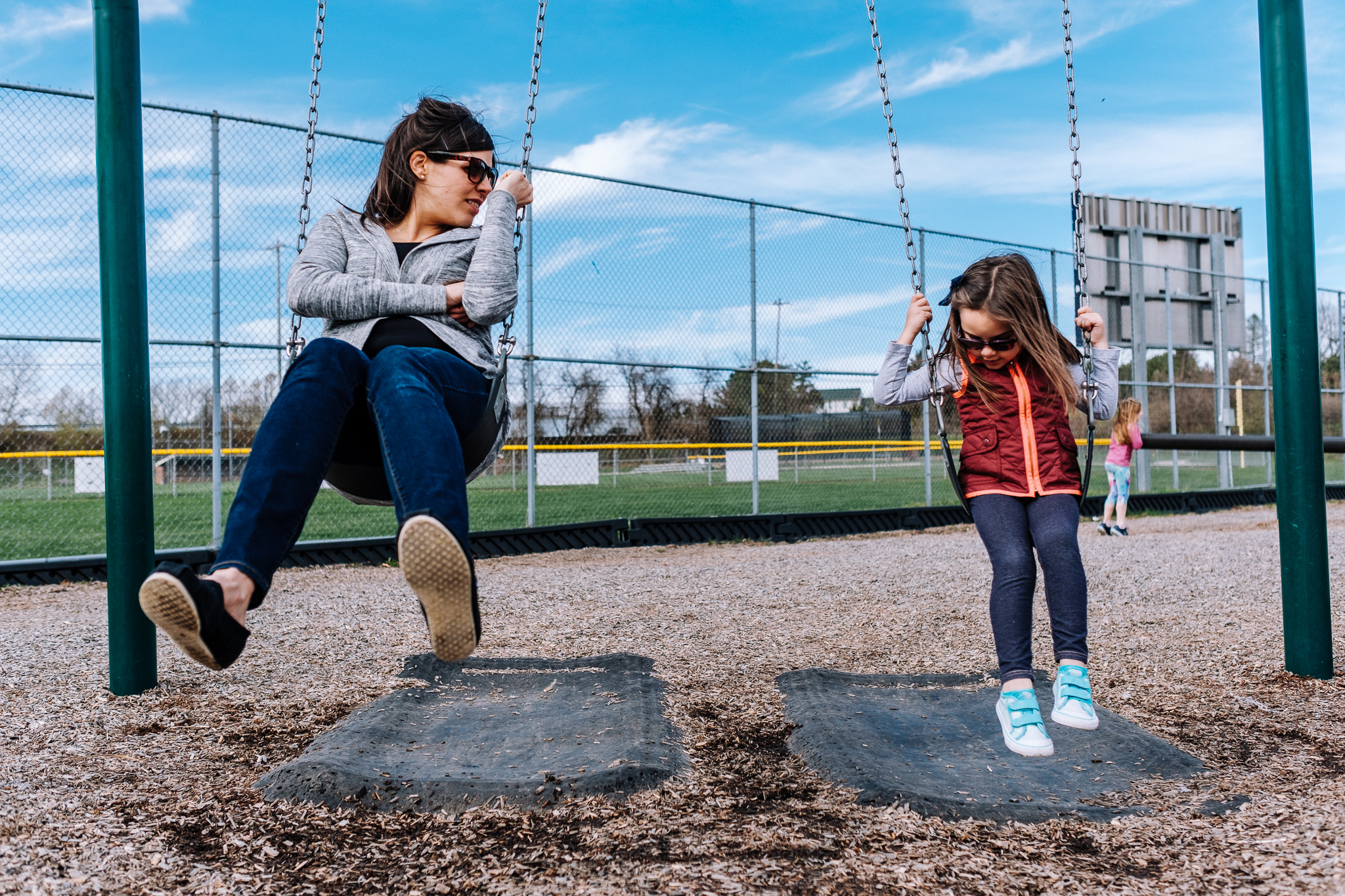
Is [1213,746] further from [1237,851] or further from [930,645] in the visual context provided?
[930,645]

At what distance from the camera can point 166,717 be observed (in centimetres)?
276

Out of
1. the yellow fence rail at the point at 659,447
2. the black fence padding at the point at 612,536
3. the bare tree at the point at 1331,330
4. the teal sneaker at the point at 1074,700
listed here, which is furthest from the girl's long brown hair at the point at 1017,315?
the bare tree at the point at 1331,330

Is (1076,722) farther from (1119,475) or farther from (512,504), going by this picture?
(512,504)

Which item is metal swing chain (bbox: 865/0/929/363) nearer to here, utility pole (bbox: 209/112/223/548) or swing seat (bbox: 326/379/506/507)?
swing seat (bbox: 326/379/506/507)

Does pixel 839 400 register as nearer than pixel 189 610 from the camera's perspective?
No

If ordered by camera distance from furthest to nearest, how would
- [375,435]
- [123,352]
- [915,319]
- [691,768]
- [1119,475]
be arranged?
[1119,475], [123,352], [915,319], [691,768], [375,435]

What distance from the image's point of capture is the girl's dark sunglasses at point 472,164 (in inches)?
92.5

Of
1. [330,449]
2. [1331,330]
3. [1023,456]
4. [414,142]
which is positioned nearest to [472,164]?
[414,142]

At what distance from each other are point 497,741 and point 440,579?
3.47ft

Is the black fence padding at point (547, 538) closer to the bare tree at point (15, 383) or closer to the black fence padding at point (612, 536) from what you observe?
the black fence padding at point (612, 536)

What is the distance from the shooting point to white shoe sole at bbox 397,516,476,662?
161 cm

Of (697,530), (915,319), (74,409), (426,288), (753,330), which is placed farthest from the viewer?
(753,330)

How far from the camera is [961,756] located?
95.0 inches

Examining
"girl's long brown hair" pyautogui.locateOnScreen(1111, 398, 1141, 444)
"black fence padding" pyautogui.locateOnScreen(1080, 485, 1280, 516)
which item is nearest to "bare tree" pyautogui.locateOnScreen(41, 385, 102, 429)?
"girl's long brown hair" pyautogui.locateOnScreen(1111, 398, 1141, 444)
